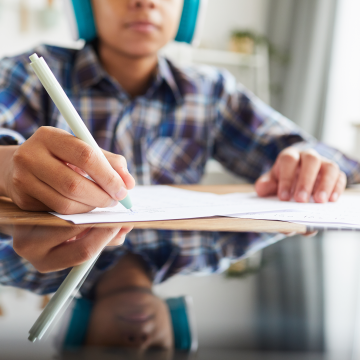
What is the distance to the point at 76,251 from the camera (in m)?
0.23

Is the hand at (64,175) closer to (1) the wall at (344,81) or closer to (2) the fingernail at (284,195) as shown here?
(2) the fingernail at (284,195)

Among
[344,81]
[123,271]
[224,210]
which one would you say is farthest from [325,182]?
[344,81]

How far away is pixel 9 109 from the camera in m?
0.76

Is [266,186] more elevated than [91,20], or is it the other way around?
[91,20]

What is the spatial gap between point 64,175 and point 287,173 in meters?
0.30

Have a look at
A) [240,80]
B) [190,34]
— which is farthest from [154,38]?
[240,80]

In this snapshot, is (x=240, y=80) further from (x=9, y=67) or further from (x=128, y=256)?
(x=128, y=256)

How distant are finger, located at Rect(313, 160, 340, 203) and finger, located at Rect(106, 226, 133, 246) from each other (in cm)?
27

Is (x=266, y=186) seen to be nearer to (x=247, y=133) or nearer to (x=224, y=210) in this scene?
(x=224, y=210)

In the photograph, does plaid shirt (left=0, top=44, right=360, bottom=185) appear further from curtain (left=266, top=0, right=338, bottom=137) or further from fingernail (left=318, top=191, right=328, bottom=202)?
curtain (left=266, top=0, right=338, bottom=137)

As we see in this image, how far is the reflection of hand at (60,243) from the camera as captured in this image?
8.3 inches

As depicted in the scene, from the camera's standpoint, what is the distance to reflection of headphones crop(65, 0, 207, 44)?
0.86 m

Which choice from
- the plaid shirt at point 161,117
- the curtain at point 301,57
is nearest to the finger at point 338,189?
the plaid shirt at point 161,117

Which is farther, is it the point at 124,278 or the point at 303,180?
the point at 303,180
